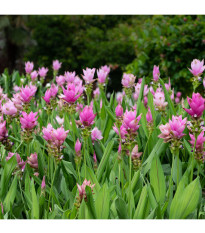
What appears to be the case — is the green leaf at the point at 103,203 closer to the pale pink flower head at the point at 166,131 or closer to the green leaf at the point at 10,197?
the pale pink flower head at the point at 166,131

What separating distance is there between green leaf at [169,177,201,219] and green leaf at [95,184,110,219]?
0.99 feet

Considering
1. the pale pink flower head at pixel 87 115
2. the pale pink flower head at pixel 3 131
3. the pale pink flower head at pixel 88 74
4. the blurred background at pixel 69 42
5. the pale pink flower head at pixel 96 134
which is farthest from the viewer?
the blurred background at pixel 69 42

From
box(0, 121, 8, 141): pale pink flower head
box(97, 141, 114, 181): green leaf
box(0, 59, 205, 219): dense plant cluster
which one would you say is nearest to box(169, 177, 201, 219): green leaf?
box(0, 59, 205, 219): dense plant cluster

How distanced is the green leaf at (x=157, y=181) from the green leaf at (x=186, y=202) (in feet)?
0.48

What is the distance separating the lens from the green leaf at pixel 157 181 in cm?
179

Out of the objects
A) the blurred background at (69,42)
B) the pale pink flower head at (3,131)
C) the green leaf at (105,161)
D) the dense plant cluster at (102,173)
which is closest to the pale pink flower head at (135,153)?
the dense plant cluster at (102,173)

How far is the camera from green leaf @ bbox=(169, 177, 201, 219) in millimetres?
1633

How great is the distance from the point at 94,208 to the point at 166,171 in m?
0.80

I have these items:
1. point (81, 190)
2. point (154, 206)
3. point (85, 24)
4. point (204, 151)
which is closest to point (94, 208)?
point (81, 190)

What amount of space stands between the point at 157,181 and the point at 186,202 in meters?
0.21

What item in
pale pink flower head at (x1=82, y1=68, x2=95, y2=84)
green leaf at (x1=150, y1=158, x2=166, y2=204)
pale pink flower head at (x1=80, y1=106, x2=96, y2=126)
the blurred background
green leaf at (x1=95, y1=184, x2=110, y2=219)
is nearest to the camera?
green leaf at (x1=95, y1=184, x2=110, y2=219)

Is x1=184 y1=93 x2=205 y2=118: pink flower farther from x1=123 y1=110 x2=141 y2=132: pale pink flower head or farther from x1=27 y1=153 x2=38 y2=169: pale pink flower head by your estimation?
x1=27 y1=153 x2=38 y2=169: pale pink flower head

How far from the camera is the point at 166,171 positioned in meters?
2.23

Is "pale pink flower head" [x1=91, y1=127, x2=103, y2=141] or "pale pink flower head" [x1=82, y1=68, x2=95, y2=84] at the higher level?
"pale pink flower head" [x1=82, y1=68, x2=95, y2=84]
